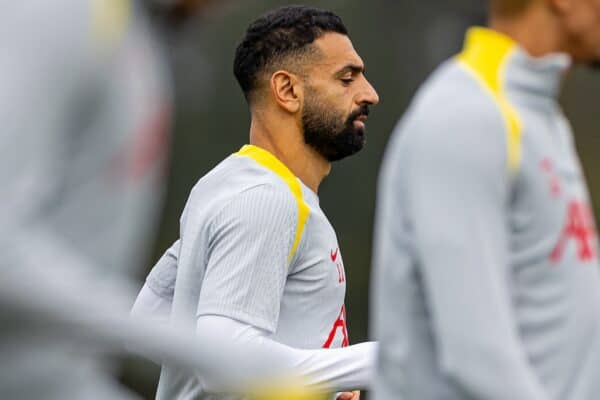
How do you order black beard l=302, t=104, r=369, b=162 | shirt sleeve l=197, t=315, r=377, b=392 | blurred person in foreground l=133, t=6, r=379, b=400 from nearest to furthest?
shirt sleeve l=197, t=315, r=377, b=392 < blurred person in foreground l=133, t=6, r=379, b=400 < black beard l=302, t=104, r=369, b=162

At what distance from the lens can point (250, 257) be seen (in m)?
4.36

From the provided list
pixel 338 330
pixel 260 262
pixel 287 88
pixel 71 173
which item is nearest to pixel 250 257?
pixel 260 262

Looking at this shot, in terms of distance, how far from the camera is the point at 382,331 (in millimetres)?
3188

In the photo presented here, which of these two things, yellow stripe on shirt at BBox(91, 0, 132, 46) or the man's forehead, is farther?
the man's forehead

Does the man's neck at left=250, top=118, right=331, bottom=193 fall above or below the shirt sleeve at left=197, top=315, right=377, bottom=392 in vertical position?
above

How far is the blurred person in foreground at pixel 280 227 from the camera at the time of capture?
4.28m

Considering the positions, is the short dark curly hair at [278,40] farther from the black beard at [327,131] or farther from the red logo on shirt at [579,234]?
the red logo on shirt at [579,234]

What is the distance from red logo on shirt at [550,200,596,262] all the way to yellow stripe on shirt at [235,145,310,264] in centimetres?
132

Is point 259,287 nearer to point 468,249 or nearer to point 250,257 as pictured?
point 250,257

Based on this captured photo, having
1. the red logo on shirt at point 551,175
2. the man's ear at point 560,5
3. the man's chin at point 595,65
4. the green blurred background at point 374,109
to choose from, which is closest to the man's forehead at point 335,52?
the man's chin at point 595,65

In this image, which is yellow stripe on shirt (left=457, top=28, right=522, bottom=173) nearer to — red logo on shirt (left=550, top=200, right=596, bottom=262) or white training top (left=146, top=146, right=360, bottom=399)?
red logo on shirt (left=550, top=200, right=596, bottom=262)

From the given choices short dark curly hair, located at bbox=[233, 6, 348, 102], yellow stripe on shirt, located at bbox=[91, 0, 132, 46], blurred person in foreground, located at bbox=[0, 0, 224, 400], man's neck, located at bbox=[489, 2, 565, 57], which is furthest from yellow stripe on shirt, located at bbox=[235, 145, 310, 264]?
yellow stripe on shirt, located at bbox=[91, 0, 132, 46]

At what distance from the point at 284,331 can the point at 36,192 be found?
2036 mm

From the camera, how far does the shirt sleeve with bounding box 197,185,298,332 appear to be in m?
4.29
